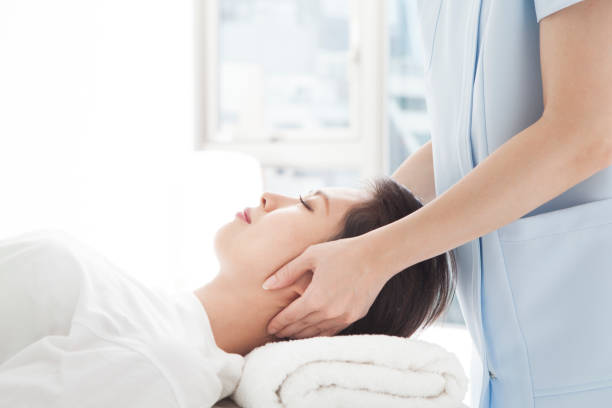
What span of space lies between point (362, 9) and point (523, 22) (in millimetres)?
1934

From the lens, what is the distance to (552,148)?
77 cm

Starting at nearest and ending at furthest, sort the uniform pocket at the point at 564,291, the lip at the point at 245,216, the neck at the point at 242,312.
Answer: the uniform pocket at the point at 564,291 → the neck at the point at 242,312 → the lip at the point at 245,216

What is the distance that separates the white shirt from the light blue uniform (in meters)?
0.44

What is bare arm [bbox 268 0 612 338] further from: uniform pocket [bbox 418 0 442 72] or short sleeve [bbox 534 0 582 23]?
uniform pocket [bbox 418 0 442 72]

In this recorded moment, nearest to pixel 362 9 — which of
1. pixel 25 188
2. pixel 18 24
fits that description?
pixel 18 24

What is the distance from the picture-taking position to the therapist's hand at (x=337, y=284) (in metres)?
0.86

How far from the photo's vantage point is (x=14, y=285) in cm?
92

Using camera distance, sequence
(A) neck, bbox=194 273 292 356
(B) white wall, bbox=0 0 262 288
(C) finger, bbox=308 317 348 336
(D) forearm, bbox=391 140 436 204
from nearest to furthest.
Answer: (C) finger, bbox=308 317 348 336, (A) neck, bbox=194 273 292 356, (D) forearm, bbox=391 140 436 204, (B) white wall, bbox=0 0 262 288

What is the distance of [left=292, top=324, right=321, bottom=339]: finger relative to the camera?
98cm

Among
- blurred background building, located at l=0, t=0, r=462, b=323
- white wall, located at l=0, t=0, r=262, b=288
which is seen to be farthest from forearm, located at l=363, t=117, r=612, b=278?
white wall, located at l=0, t=0, r=262, b=288

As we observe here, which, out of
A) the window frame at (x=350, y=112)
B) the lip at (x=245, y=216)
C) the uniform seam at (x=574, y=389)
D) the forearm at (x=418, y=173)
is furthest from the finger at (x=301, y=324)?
the window frame at (x=350, y=112)

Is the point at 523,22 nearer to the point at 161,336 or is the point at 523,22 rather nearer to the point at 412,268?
the point at 412,268

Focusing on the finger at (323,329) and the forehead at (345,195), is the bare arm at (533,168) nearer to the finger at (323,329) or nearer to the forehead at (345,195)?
the finger at (323,329)

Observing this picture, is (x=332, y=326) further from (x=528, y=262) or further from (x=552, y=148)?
(x=552, y=148)
